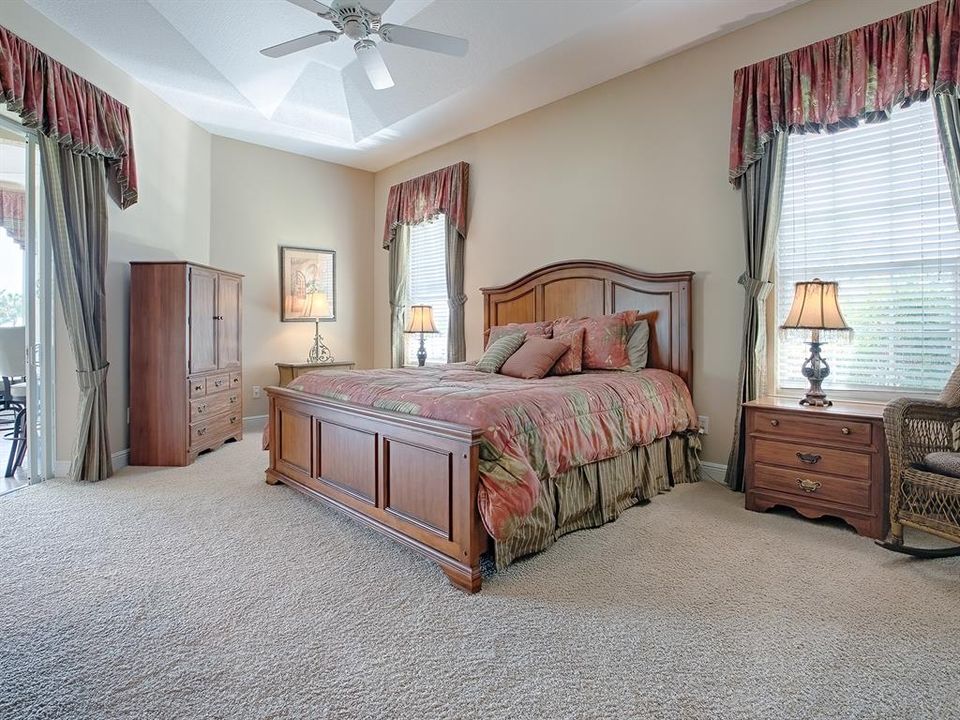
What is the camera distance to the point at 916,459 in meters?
2.46

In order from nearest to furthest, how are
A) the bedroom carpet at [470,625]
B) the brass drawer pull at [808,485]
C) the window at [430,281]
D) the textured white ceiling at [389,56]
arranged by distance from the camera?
the bedroom carpet at [470,625], the brass drawer pull at [808,485], the textured white ceiling at [389,56], the window at [430,281]

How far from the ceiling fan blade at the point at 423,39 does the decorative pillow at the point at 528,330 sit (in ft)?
6.51

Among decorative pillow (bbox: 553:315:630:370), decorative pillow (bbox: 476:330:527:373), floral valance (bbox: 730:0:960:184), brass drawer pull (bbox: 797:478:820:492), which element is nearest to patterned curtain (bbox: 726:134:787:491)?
floral valance (bbox: 730:0:960:184)

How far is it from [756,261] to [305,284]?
15.5ft

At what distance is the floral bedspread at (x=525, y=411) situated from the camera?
2209 millimetres

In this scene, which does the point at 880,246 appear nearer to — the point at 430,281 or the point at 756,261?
the point at 756,261

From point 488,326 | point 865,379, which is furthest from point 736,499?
point 488,326

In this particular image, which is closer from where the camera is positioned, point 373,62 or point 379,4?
point 373,62

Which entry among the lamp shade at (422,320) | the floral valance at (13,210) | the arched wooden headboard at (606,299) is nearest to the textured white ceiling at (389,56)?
the floral valance at (13,210)

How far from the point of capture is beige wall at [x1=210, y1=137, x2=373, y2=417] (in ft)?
Answer: 18.3

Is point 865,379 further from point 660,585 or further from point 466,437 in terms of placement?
point 466,437

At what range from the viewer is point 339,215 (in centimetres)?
→ 642

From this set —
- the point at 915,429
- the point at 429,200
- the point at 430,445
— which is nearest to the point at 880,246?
the point at 915,429

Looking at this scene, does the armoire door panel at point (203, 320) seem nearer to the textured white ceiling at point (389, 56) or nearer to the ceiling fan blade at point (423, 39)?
the textured white ceiling at point (389, 56)
